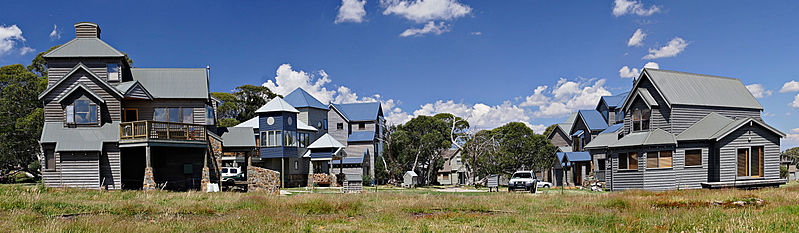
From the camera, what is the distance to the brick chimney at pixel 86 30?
33.6 meters

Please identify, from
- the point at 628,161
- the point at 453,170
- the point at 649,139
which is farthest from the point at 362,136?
the point at 649,139

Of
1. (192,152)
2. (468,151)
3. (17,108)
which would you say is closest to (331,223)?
(192,152)

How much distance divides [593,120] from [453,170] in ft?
94.2

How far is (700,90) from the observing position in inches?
1339

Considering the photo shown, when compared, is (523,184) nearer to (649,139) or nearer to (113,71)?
(649,139)

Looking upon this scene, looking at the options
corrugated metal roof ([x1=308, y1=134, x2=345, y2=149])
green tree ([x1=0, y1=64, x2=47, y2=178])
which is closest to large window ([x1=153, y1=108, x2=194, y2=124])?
corrugated metal roof ([x1=308, y1=134, x2=345, y2=149])

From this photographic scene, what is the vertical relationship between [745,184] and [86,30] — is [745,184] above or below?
below

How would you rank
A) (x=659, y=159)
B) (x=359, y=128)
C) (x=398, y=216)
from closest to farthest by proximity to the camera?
(x=398, y=216) → (x=659, y=159) → (x=359, y=128)

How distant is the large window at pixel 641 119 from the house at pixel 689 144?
0.06m

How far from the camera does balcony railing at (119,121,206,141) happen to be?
29844 mm

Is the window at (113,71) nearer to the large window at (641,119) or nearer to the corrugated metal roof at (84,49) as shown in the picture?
the corrugated metal roof at (84,49)

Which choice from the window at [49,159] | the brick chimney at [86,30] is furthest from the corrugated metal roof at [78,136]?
the brick chimney at [86,30]

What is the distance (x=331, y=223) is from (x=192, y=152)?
22141 millimetres

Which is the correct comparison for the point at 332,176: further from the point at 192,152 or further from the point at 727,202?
the point at 727,202
